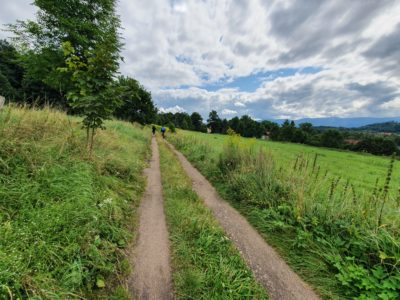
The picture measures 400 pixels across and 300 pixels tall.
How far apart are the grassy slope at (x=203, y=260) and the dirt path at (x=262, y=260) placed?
0.24 m

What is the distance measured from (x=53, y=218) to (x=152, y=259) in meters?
1.66

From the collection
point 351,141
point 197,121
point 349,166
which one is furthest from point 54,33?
point 197,121

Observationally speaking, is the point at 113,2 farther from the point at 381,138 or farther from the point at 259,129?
the point at 259,129

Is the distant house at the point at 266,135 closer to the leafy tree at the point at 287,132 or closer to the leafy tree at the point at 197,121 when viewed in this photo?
the leafy tree at the point at 287,132

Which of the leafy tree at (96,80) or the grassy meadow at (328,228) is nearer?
the grassy meadow at (328,228)

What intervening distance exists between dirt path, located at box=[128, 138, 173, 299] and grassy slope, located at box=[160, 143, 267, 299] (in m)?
0.15

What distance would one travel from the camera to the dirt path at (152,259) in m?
2.53

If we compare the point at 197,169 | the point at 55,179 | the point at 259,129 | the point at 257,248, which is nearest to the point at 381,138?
the point at 259,129

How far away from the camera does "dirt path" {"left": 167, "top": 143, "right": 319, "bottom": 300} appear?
2746 mm

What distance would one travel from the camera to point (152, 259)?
3076 mm

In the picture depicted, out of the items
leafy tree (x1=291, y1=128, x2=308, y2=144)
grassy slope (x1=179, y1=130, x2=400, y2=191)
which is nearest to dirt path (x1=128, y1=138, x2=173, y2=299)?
grassy slope (x1=179, y1=130, x2=400, y2=191)

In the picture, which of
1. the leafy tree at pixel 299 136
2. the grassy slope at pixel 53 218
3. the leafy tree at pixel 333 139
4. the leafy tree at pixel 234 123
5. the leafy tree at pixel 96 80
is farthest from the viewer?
the leafy tree at pixel 234 123

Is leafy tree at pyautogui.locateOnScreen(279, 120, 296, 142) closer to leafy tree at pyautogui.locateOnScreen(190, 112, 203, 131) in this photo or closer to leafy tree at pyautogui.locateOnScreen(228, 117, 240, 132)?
leafy tree at pyautogui.locateOnScreen(228, 117, 240, 132)

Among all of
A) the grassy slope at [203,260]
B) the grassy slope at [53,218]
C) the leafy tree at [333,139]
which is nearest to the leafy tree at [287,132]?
the leafy tree at [333,139]
